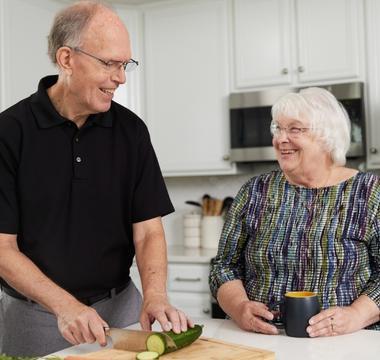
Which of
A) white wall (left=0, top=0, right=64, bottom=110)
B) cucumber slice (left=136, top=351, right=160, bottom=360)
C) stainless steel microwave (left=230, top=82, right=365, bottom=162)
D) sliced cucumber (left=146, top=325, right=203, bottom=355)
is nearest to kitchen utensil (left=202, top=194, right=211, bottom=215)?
stainless steel microwave (left=230, top=82, right=365, bottom=162)

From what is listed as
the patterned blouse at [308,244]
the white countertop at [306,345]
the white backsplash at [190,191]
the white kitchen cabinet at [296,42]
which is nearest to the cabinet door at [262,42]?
the white kitchen cabinet at [296,42]

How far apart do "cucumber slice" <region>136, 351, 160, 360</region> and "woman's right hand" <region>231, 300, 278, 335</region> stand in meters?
0.39

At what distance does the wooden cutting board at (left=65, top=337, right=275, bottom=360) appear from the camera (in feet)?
4.17

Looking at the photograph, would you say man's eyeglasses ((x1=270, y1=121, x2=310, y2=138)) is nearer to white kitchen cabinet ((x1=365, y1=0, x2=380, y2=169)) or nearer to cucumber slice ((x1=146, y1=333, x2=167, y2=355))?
cucumber slice ((x1=146, y1=333, x2=167, y2=355))

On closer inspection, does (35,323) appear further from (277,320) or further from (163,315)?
(277,320)

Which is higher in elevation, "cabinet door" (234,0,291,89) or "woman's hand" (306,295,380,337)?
"cabinet door" (234,0,291,89)

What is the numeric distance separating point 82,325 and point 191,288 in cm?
206

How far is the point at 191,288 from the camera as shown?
3.35 m

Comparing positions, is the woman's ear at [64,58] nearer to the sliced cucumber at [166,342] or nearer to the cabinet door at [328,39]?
the sliced cucumber at [166,342]

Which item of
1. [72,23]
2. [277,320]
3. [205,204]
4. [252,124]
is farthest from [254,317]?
[205,204]

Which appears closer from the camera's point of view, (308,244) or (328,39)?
(308,244)

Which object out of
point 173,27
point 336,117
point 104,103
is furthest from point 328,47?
point 104,103

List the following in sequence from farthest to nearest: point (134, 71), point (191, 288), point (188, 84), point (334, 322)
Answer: point (134, 71)
point (188, 84)
point (191, 288)
point (334, 322)

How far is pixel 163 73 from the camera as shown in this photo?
3781 mm
